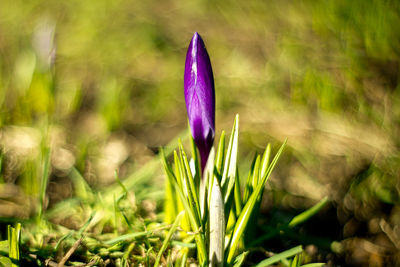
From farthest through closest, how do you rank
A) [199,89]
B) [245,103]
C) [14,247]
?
[245,103]
[14,247]
[199,89]

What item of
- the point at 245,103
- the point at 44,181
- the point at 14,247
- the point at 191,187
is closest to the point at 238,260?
the point at 191,187

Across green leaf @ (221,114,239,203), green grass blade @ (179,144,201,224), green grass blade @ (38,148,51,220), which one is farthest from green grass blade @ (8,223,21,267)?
green leaf @ (221,114,239,203)

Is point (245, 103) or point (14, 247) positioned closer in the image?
point (14, 247)

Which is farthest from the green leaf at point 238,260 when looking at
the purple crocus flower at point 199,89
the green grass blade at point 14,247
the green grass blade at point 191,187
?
the green grass blade at point 14,247

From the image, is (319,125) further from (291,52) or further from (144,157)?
(144,157)

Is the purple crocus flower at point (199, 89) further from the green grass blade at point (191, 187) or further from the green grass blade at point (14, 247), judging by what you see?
the green grass blade at point (14, 247)

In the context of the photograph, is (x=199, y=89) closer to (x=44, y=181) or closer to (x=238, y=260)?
(x=238, y=260)

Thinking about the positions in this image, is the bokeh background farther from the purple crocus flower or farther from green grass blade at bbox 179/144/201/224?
the purple crocus flower
